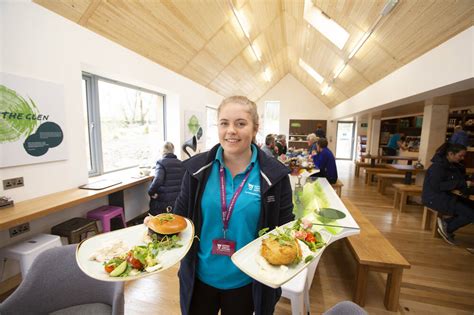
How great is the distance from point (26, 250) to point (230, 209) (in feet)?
7.27

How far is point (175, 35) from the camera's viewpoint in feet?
11.9

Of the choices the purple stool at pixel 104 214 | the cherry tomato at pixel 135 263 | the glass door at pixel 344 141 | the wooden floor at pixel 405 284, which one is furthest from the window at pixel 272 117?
the cherry tomato at pixel 135 263

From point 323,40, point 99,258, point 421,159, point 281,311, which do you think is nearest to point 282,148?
point 323,40

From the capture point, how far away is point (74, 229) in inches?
101

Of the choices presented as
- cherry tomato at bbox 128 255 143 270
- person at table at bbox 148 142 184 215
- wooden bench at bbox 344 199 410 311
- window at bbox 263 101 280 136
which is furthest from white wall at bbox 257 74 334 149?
cherry tomato at bbox 128 255 143 270

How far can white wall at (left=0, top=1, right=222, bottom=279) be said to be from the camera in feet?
6.87

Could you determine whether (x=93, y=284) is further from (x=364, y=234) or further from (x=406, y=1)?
(x=406, y=1)

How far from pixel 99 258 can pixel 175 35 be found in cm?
363

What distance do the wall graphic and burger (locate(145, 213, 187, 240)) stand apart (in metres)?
1.98

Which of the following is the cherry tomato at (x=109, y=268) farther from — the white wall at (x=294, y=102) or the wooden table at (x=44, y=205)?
the white wall at (x=294, y=102)

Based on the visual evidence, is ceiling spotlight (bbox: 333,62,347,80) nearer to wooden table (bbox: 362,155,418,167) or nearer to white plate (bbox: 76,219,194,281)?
wooden table (bbox: 362,155,418,167)

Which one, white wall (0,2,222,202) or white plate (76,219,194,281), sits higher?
white wall (0,2,222,202)

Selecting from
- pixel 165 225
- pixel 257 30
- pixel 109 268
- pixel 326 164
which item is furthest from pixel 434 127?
pixel 109 268

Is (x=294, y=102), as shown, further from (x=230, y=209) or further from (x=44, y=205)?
(x=230, y=209)
